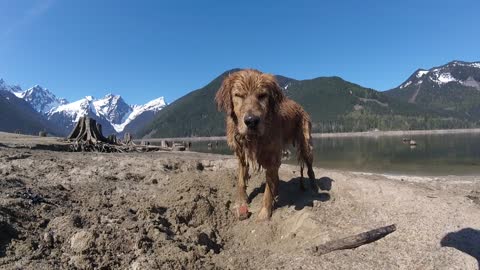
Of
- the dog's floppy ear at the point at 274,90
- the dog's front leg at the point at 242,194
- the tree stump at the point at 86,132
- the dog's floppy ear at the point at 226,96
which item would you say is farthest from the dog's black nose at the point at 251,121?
the tree stump at the point at 86,132

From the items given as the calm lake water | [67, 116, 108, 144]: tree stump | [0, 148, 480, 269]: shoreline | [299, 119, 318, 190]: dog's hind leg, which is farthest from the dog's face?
the calm lake water

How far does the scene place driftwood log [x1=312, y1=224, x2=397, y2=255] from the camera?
587 centimetres

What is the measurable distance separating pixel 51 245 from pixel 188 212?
281 cm

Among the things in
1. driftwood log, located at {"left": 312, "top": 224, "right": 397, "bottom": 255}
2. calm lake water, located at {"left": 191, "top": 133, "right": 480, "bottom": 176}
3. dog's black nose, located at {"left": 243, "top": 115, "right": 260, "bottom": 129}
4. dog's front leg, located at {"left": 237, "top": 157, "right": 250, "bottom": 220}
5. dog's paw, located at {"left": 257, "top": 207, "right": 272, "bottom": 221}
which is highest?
dog's black nose, located at {"left": 243, "top": 115, "right": 260, "bottom": 129}

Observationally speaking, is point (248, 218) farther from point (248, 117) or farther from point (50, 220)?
point (50, 220)

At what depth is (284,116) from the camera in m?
9.16

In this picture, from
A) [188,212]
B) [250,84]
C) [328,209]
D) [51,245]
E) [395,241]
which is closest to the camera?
[51,245]

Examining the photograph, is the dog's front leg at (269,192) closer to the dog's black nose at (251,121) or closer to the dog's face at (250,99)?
the dog's face at (250,99)

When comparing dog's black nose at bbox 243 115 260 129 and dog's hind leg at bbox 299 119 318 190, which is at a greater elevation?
dog's black nose at bbox 243 115 260 129

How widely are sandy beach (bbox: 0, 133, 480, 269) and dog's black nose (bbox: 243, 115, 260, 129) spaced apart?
6.10 feet

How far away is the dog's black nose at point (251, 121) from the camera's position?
245 inches

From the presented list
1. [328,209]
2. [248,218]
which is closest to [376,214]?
[328,209]

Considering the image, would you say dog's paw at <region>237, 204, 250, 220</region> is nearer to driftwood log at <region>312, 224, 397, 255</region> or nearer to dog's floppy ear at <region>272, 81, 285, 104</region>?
driftwood log at <region>312, 224, 397, 255</region>

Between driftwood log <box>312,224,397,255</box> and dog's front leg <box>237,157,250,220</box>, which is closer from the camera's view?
driftwood log <box>312,224,397,255</box>
